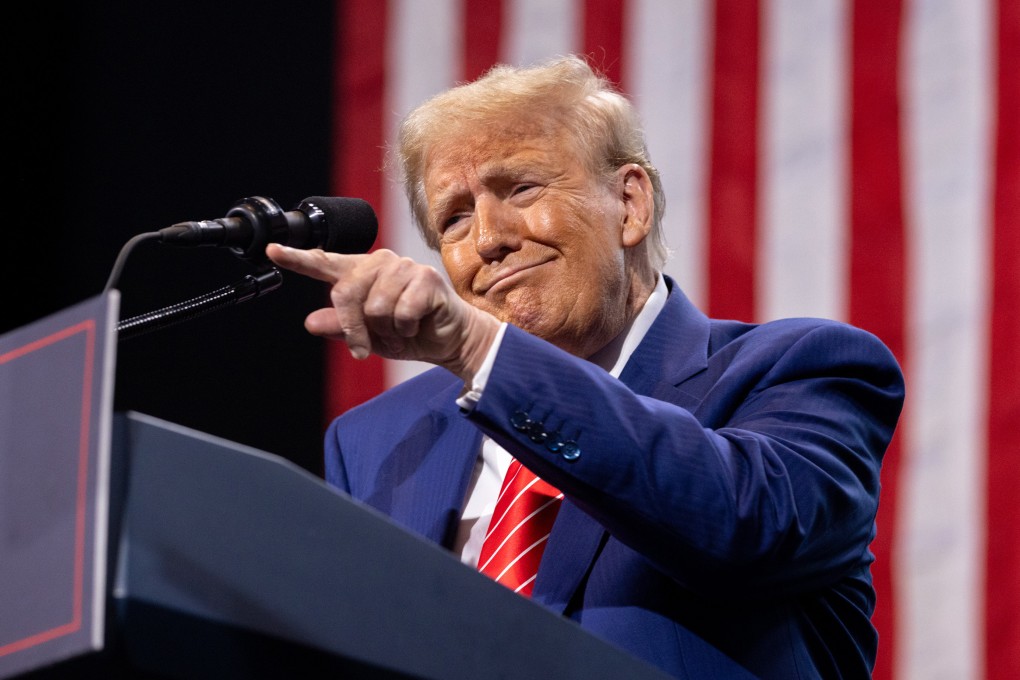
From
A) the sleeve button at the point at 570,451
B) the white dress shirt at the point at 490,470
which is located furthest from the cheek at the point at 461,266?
the sleeve button at the point at 570,451

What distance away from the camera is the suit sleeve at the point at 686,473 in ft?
3.68

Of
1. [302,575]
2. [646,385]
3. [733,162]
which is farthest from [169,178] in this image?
[302,575]

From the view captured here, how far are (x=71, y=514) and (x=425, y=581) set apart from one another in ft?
0.80

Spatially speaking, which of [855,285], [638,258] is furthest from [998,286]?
[638,258]

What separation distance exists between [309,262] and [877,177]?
78.8 inches

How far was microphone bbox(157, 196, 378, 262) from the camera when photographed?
1222 millimetres

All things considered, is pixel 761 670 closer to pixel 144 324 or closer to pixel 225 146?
pixel 144 324

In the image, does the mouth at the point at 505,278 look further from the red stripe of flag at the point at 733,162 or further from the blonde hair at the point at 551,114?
the red stripe of flag at the point at 733,162

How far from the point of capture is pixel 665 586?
1.33 m

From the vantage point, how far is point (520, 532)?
4.99 feet

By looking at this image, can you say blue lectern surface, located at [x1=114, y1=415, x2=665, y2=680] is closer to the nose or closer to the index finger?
the index finger

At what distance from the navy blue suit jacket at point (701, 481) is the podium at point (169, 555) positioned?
30cm

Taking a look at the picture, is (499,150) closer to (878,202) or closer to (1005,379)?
(878,202)

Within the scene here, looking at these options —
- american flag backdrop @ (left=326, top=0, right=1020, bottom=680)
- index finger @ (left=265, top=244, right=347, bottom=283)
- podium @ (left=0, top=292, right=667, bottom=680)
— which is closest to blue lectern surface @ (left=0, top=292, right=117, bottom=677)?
podium @ (left=0, top=292, right=667, bottom=680)
